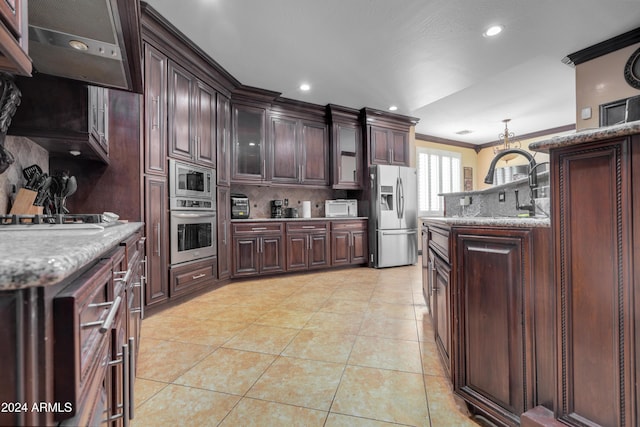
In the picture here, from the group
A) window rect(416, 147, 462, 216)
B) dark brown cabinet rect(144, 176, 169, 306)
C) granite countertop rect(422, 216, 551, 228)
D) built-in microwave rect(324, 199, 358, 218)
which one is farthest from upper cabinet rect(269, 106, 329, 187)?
granite countertop rect(422, 216, 551, 228)

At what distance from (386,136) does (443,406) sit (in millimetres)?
4345

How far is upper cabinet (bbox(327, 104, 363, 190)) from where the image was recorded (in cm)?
469

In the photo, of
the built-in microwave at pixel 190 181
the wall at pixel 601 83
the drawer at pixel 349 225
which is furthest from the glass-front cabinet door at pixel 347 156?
the wall at pixel 601 83

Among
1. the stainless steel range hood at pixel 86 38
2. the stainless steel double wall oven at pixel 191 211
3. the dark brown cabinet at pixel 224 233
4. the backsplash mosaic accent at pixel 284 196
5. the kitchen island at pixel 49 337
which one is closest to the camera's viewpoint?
the kitchen island at pixel 49 337

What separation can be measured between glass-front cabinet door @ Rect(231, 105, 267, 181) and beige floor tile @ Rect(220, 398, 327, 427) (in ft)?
9.87

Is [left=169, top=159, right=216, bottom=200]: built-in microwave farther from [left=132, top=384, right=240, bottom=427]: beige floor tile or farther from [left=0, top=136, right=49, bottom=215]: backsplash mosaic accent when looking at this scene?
[left=132, top=384, right=240, bottom=427]: beige floor tile

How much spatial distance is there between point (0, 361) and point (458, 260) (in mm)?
1406

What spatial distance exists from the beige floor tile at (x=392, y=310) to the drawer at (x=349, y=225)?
1791mm

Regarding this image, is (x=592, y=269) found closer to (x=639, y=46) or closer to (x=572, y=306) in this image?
(x=572, y=306)

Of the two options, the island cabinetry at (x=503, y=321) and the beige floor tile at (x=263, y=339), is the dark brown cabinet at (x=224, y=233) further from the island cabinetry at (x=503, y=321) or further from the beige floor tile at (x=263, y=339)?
the island cabinetry at (x=503, y=321)

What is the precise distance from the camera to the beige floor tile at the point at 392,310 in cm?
250

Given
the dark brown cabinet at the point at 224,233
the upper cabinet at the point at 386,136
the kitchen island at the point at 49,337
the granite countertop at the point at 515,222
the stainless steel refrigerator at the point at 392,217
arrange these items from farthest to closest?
the upper cabinet at the point at 386,136
the stainless steel refrigerator at the point at 392,217
the dark brown cabinet at the point at 224,233
the granite countertop at the point at 515,222
the kitchen island at the point at 49,337

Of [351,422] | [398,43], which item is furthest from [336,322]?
[398,43]

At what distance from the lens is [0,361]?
0.36 m
